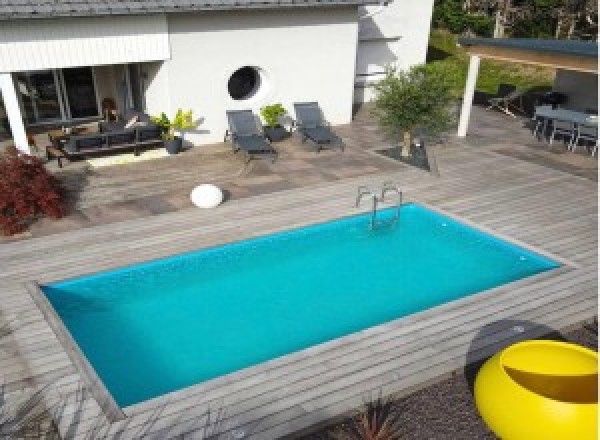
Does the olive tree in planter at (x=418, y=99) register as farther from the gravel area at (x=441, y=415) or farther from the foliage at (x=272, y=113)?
the gravel area at (x=441, y=415)

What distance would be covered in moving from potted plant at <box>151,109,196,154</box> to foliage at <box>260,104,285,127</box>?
80.6 inches

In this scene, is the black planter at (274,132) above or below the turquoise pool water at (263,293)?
above

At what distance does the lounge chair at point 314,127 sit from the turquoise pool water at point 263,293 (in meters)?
4.15

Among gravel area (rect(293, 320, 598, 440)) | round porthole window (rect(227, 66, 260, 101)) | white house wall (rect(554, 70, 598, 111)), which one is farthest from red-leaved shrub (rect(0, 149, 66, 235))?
white house wall (rect(554, 70, 598, 111))

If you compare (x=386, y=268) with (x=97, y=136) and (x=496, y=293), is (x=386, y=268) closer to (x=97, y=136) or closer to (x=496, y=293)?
(x=496, y=293)

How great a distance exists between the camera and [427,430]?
5297 millimetres

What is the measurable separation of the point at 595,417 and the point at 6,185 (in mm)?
9511

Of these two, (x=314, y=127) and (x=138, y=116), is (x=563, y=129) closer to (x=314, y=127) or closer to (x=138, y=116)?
(x=314, y=127)

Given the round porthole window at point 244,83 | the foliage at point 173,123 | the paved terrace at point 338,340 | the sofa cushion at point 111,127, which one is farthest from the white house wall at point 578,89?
the sofa cushion at point 111,127

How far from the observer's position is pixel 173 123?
43.3 feet

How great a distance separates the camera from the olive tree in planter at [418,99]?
40.9ft

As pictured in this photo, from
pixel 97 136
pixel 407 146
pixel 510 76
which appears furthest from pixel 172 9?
pixel 510 76

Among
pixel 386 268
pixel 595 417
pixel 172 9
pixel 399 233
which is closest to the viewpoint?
pixel 595 417

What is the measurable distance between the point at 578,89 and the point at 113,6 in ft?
45.9
